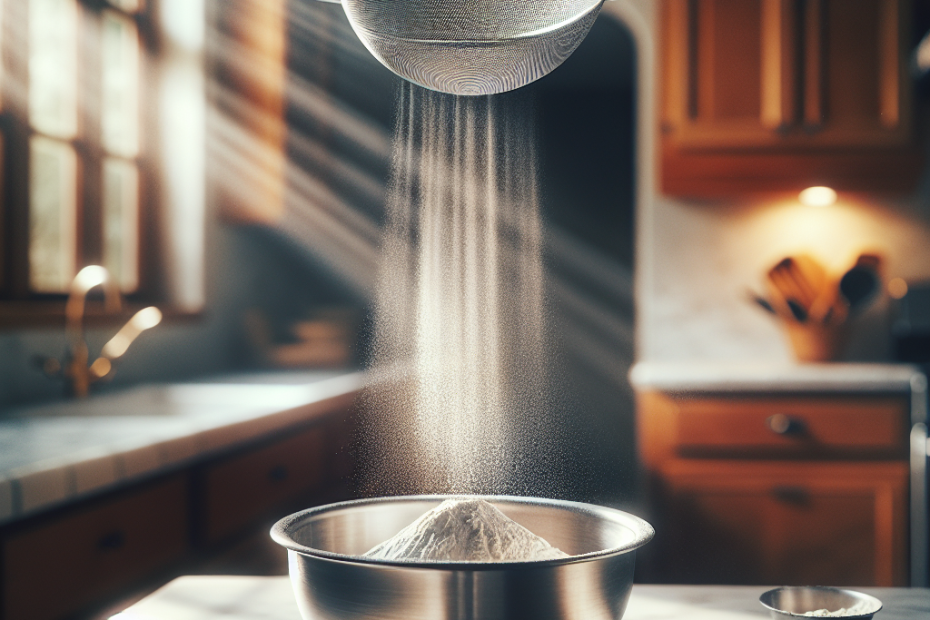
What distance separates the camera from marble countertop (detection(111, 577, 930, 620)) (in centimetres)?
69

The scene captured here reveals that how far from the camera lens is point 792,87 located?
2.59 metres

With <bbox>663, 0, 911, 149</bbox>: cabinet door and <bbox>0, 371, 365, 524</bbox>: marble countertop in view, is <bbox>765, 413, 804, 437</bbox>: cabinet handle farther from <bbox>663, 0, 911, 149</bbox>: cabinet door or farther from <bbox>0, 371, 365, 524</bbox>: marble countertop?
<bbox>0, 371, 365, 524</bbox>: marble countertop

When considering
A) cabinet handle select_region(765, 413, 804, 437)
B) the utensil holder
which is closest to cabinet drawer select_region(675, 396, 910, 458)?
cabinet handle select_region(765, 413, 804, 437)

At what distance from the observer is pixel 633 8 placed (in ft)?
9.34

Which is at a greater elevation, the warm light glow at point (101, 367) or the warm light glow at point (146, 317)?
the warm light glow at point (146, 317)

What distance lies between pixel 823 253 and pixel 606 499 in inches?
47.6

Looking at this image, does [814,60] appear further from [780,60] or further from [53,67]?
[53,67]

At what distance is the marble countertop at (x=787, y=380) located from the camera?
2.29m

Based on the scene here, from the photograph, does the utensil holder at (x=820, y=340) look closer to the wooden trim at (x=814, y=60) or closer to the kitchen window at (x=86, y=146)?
the wooden trim at (x=814, y=60)

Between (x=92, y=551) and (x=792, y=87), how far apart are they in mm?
2272

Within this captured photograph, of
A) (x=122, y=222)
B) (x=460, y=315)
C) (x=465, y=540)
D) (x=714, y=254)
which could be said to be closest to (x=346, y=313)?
(x=122, y=222)

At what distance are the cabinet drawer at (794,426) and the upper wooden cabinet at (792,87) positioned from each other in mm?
779

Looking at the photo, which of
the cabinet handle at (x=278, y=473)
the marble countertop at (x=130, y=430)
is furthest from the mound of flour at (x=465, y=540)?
the cabinet handle at (x=278, y=473)

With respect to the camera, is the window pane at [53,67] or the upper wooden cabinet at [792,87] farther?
the upper wooden cabinet at [792,87]
